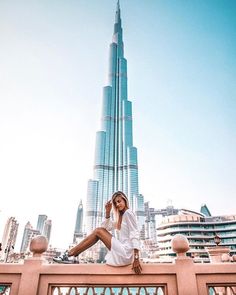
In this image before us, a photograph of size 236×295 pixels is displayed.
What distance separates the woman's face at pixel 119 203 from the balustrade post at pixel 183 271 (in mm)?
804

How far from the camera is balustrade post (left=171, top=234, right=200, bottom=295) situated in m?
2.61

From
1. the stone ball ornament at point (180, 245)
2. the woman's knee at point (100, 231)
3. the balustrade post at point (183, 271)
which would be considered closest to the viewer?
the balustrade post at point (183, 271)

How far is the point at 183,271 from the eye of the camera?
8.86 ft

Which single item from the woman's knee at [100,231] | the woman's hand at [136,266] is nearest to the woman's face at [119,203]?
the woman's knee at [100,231]

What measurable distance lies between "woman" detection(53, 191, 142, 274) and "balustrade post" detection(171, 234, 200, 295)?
48cm

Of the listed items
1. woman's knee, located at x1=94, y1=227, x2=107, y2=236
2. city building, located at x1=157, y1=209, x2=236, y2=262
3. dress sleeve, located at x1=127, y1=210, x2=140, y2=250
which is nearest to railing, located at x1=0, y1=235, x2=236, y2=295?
dress sleeve, located at x1=127, y1=210, x2=140, y2=250

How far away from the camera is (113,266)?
2709 millimetres

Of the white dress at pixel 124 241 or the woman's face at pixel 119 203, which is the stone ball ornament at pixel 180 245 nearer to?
the white dress at pixel 124 241

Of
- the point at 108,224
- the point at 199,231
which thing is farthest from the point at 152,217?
the point at 108,224

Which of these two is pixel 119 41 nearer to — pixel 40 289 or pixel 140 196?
pixel 140 196

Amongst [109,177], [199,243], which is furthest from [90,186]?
[199,243]

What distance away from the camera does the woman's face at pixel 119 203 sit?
3.19m

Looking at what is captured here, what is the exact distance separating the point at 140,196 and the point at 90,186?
98.1 ft

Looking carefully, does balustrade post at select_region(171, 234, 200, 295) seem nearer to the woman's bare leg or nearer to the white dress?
the white dress
